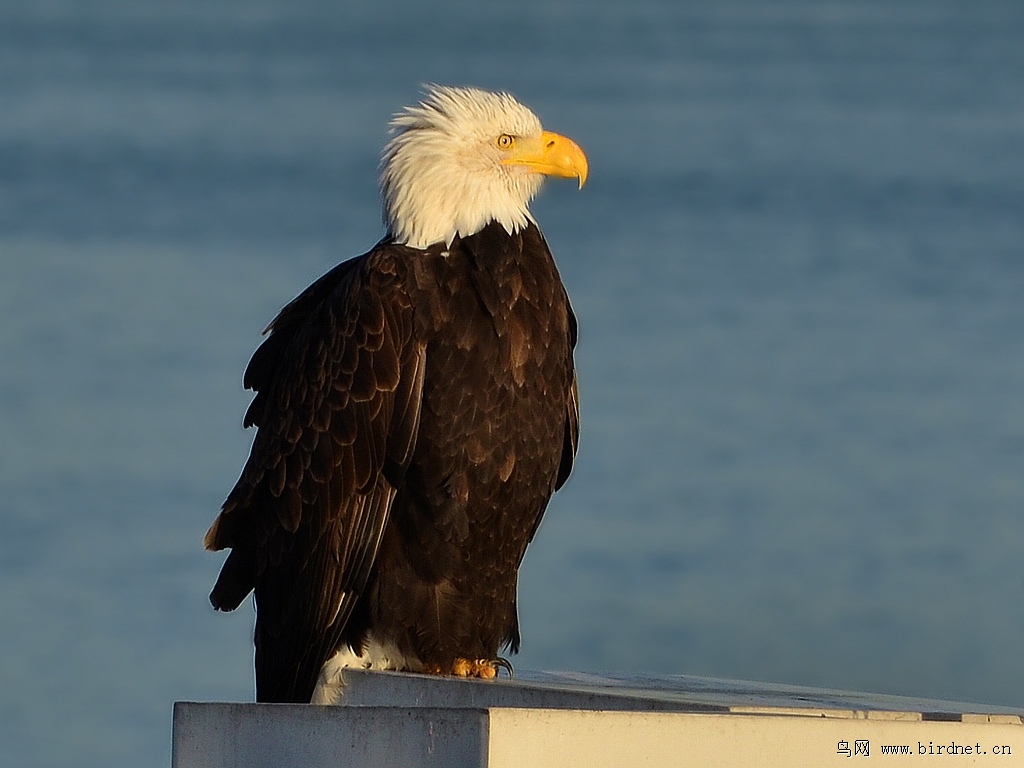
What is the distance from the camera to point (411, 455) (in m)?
5.41

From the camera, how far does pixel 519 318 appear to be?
5449 mm

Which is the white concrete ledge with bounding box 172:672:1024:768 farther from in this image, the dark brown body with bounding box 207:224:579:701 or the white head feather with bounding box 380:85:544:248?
the white head feather with bounding box 380:85:544:248

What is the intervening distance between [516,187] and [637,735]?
2942 mm

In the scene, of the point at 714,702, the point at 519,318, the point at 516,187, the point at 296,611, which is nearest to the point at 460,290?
the point at 519,318

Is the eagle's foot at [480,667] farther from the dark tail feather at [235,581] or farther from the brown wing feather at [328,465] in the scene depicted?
the dark tail feather at [235,581]

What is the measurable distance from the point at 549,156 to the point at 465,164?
0.31 m

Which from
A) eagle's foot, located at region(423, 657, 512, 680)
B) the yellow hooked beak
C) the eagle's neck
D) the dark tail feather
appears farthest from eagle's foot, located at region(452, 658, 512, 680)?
the yellow hooked beak

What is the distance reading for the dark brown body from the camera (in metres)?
5.39

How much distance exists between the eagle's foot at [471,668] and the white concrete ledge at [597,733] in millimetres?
1391

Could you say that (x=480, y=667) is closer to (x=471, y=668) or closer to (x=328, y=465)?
(x=471, y=668)

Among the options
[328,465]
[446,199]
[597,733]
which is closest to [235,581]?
[328,465]

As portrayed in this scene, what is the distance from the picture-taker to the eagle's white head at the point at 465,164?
5.75 metres

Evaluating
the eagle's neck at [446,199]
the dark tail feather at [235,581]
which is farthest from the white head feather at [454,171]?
the dark tail feather at [235,581]

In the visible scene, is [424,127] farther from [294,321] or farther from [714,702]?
[714,702]
